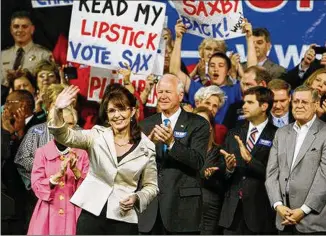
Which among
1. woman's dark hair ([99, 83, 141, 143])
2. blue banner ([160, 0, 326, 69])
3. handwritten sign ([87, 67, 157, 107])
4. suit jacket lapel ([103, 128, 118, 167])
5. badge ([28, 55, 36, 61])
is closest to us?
suit jacket lapel ([103, 128, 118, 167])

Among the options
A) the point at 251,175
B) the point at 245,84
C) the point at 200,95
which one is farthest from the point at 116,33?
the point at 251,175

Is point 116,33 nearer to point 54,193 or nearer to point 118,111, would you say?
point 54,193

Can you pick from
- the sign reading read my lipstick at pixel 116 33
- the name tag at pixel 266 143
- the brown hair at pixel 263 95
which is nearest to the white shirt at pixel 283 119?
the brown hair at pixel 263 95

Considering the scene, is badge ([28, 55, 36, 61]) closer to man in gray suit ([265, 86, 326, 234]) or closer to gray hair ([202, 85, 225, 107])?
gray hair ([202, 85, 225, 107])

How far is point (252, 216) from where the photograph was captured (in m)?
9.13

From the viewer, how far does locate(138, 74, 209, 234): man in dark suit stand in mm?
8852

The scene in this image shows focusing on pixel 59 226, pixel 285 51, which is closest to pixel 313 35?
pixel 285 51

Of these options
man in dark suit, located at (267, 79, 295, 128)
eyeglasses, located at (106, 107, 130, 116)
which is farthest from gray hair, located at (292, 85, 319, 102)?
eyeglasses, located at (106, 107, 130, 116)

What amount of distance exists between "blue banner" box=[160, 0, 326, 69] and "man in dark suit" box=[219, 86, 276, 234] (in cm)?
81

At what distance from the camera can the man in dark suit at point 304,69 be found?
980 cm

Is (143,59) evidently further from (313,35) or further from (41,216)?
(41,216)

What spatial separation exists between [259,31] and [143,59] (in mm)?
1106

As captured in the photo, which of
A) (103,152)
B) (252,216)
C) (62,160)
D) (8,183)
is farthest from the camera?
(8,183)

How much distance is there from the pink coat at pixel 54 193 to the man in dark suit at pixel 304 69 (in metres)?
2.44
